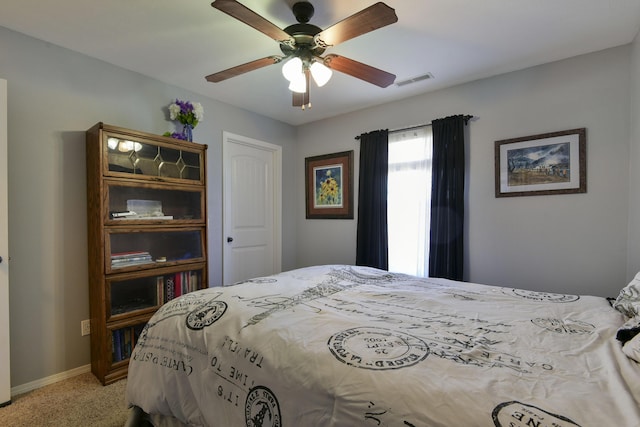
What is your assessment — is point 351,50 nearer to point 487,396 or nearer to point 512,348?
point 512,348

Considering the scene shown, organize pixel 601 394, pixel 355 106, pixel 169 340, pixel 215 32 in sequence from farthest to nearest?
1. pixel 355 106
2. pixel 215 32
3. pixel 169 340
4. pixel 601 394

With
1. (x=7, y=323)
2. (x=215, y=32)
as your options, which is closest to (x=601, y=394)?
(x=215, y=32)

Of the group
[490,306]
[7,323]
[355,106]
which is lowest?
[7,323]

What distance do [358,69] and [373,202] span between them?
5.61 feet

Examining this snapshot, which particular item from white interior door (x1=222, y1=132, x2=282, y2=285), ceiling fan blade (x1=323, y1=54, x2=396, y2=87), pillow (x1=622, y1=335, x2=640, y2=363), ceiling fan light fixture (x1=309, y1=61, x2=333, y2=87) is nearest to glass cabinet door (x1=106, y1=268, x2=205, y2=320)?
white interior door (x1=222, y1=132, x2=282, y2=285)

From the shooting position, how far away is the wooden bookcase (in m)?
2.28

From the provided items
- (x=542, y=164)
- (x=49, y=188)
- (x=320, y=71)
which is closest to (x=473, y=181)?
(x=542, y=164)

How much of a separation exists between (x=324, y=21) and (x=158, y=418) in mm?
2430

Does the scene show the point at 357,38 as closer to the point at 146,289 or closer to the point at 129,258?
the point at 129,258

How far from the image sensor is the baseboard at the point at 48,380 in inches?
83.9

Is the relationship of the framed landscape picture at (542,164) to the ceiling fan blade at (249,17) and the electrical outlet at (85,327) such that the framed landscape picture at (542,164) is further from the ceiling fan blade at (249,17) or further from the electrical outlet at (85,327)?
the electrical outlet at (85,327)

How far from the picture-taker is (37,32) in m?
2.15

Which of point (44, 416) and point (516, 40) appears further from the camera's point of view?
point (516, 40)

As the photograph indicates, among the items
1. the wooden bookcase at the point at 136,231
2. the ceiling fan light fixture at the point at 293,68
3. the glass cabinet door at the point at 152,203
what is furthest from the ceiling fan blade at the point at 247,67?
the glass cabinet door at the point at 152,203
